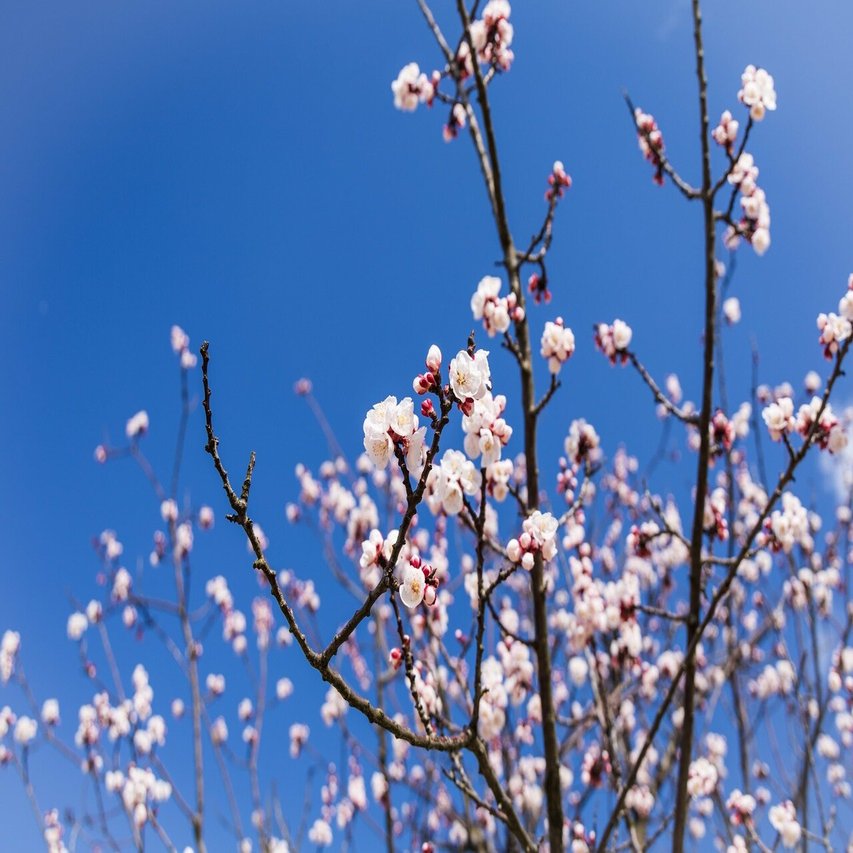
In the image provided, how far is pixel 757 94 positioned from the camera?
11.4 ft

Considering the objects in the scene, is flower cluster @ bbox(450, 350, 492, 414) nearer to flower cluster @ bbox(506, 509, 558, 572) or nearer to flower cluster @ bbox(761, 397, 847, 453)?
flower cluster @ bbox(506, 509, 558, 572)

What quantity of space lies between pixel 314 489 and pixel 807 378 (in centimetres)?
550

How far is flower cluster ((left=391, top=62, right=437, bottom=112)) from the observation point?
13.5ft

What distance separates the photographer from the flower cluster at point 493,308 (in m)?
3.12

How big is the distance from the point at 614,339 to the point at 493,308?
→ 2.97 feet

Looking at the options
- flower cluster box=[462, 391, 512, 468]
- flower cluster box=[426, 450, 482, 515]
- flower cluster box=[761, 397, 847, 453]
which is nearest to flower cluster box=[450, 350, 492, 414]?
flower cluster box=[462, 391, 512, 468]

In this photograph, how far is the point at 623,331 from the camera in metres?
3.68

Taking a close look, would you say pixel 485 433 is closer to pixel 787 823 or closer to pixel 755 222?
pixel 755 222

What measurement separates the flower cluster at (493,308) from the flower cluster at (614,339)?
2.26ft

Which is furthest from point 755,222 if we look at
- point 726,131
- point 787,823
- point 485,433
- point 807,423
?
point 787,823

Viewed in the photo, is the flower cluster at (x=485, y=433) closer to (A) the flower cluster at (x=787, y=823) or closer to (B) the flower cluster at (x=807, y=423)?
(B) the flower cluster at (x=807, y=423)

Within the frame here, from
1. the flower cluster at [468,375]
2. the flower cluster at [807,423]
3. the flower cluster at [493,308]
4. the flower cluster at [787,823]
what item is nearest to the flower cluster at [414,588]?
the flower cluster at [468,375]

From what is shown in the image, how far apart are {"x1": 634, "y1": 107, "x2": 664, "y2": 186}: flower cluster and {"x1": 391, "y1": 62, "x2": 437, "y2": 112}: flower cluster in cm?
124

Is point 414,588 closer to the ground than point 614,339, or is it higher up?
closer to the ground
